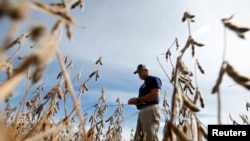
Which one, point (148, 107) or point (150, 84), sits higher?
point (150, 84)

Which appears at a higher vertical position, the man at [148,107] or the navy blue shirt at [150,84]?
the navy blue shirt at [150,84]

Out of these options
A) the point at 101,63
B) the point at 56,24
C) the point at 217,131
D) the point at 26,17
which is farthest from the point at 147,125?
the point at 26,17

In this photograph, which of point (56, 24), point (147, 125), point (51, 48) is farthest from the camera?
point (147, 125)

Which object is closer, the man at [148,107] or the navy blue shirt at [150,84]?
the man at [148,107]

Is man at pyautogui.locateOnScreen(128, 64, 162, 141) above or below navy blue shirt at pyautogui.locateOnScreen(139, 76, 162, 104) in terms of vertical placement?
below

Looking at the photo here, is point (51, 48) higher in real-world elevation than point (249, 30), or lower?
lower

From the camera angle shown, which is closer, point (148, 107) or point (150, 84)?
point (148, 107)

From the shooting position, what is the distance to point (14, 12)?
0.34 meters

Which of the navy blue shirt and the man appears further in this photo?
the navy blue shirt

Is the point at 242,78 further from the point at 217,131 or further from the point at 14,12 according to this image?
the point at 217,131

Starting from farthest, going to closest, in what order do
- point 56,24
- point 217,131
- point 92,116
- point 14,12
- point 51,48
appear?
point 92,116, point 217,131, point 56,24, point 51,48, point 14,12

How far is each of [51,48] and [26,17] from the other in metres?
0.16

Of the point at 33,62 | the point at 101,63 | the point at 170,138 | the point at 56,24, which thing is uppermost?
the point at 101,63

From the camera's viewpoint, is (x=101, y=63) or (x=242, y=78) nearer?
(x=242, y=78)
